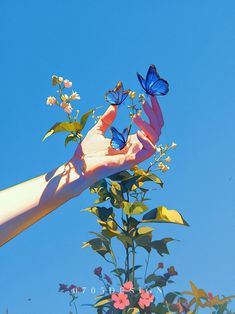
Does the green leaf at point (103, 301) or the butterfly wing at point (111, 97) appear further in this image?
the green leaf at point (103, 301)

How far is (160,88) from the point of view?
2.66 metres

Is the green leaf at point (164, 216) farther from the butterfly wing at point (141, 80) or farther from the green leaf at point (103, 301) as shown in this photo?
the butterfly wing at point (141, 80)

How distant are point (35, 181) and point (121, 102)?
66 centimetres

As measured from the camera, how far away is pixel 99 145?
266 centimetres

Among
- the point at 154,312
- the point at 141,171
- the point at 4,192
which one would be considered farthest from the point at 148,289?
the point at 4,192

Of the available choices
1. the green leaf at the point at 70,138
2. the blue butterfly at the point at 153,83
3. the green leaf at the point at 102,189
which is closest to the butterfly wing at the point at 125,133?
the blue butterfly at the point at 153,83

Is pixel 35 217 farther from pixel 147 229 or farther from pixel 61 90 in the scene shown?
pixel 147 229

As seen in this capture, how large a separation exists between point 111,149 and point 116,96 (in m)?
0.33

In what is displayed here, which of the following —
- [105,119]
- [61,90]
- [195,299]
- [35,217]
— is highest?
[61,90]

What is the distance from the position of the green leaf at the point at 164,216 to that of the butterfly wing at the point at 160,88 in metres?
0.93

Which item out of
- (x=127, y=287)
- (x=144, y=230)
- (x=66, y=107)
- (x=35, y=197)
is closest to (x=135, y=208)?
(x=144, y=230)

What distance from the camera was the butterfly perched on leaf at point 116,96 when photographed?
2764 millimetres

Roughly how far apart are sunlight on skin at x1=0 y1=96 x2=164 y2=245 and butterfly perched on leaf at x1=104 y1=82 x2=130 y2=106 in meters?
0.03

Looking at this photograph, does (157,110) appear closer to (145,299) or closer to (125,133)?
(125,133)
